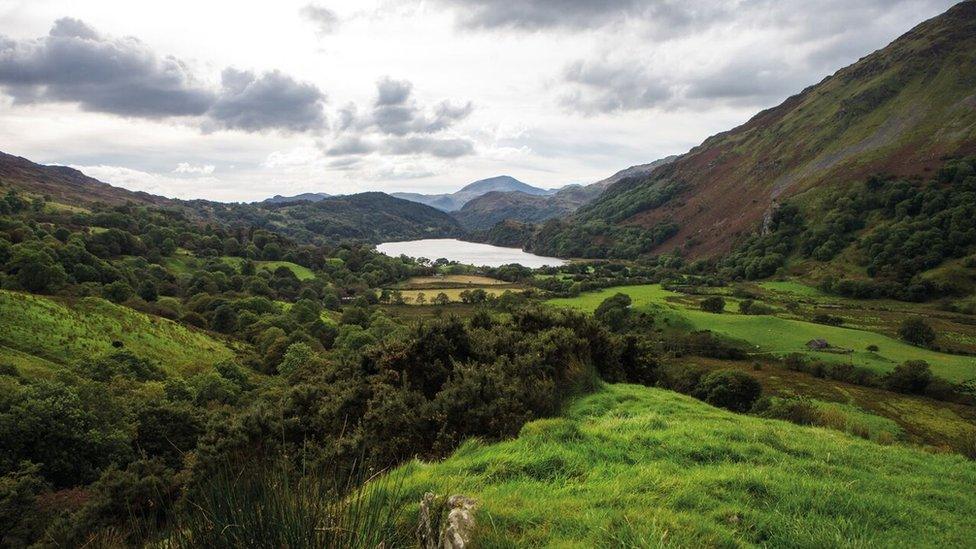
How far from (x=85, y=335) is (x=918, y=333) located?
102 m

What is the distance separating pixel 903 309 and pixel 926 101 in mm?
103551

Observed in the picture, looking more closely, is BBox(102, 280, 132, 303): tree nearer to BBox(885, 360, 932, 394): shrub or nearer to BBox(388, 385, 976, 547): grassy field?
BBox(388, 385, 976, 547): grassy field

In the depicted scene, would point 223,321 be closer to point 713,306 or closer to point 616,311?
point 616,311

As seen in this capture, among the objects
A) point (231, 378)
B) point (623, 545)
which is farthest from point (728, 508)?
point (231, 378)

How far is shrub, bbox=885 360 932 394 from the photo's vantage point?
1949 inches

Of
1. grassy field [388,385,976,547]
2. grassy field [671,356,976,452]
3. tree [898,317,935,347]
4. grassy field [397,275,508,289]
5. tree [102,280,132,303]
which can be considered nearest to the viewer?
grassy field [388,385,976,547]

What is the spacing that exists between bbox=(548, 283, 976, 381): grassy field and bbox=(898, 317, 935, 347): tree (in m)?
1.67

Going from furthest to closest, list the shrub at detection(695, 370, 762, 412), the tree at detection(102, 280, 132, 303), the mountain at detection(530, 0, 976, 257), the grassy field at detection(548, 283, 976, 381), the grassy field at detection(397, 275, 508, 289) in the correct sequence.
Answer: the grassy field at detection(397, 275, 508, 289) → the mountain at detection(530, 0, 976, 257) → the tree at detection(102, 280, 132, 303) → the grassy field at detection(548, 283, 976, 381) → the shrub at detection(695, 370, 762, 412)

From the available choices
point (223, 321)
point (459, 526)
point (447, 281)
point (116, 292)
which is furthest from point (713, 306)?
point (116, 292)

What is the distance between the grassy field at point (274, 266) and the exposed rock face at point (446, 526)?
449 feet

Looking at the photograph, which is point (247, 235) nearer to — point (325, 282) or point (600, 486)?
point (325, 282)

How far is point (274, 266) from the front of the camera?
454ft

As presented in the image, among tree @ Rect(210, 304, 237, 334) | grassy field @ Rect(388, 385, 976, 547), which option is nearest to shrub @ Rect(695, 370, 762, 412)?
grassy field @ Rect(388, 385, 976, 547)

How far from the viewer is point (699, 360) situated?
207ft
